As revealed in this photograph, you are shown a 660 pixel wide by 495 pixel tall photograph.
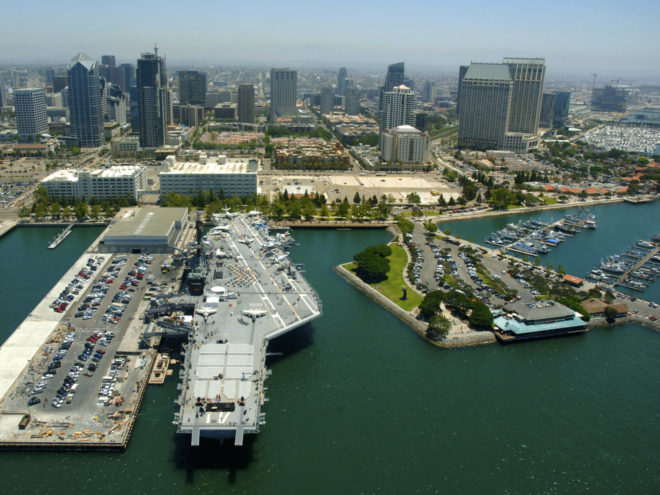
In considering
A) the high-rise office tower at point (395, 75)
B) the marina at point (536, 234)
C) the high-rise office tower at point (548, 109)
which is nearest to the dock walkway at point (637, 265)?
the marina at point (536, 234)

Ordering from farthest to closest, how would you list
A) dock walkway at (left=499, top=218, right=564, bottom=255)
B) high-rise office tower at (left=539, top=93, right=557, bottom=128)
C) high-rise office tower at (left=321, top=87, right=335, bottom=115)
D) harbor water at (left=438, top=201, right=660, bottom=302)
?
high-rise office tower at (left=321, top=87, right=335, bottom=115) < high-rise office tower at (left=539, top=93, right=557, bottom=128) < dock walkway at (left=499, top=218, right=564, bottom=255) < harbor water at (left=438, top=201, right=660, bottom=302)

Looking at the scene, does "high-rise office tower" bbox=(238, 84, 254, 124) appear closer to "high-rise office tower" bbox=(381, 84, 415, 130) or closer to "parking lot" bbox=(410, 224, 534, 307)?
"high-rise office tower" bbox=(381, 84, 415, 130)

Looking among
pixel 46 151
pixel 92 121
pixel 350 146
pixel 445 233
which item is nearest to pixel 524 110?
pixel 350 146

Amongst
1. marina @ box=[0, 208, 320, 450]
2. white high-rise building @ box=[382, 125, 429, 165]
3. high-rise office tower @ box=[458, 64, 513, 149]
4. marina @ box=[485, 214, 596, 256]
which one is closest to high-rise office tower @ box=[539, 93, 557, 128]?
high-rise office tower @ box=[458, 64, 513, 149]

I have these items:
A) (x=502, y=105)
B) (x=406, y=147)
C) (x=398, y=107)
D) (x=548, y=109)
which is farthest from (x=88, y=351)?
(x=548, y=109)

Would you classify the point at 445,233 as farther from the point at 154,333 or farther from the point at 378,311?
the point at 154,333

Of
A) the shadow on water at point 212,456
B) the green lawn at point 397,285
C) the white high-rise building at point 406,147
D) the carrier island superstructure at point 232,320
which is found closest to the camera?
the shadow on water at point 212,456

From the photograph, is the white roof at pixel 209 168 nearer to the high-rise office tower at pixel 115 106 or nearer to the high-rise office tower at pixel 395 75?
the high-rise office tower at pixel 115 106

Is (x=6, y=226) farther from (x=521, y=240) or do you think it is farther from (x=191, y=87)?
(x=191, y=87)
